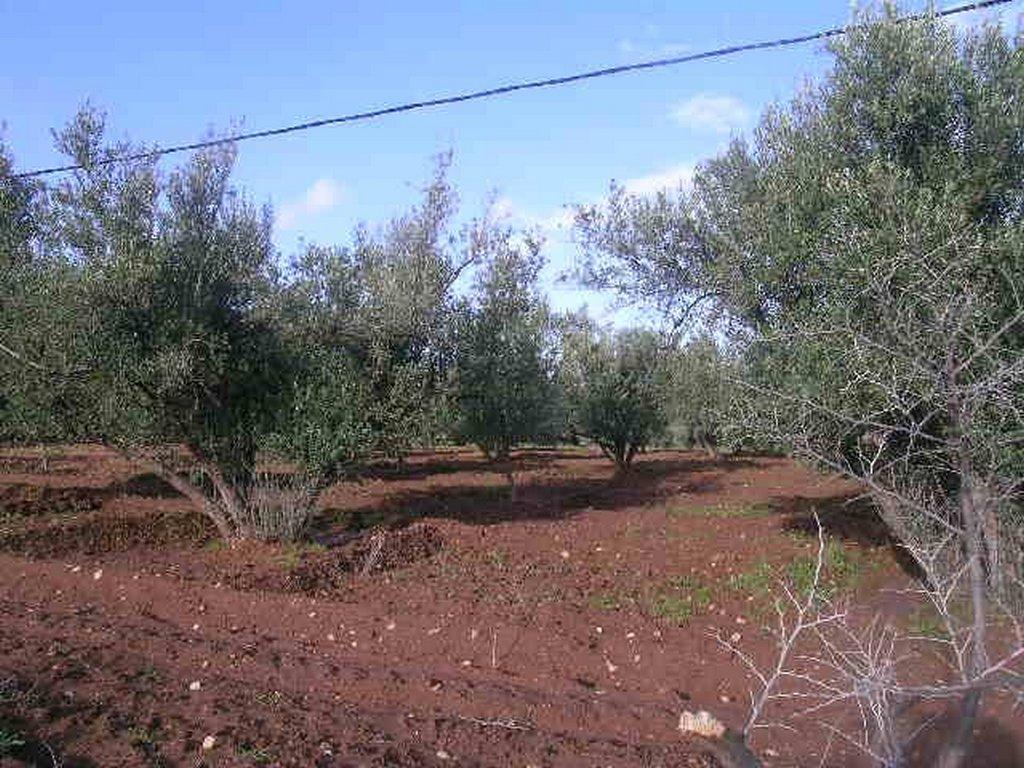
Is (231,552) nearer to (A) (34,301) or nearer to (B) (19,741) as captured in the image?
(A) (34,301)

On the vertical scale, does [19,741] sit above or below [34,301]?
below

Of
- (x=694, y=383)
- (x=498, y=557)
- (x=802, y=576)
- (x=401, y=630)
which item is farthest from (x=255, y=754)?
(x=694, y=383)

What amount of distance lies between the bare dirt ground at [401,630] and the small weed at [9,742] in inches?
0.8

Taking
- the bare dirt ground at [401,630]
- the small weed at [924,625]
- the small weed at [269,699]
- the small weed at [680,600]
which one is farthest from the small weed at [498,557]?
the small weed at [269,699]

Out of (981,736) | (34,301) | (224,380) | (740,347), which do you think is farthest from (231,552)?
(981,736)

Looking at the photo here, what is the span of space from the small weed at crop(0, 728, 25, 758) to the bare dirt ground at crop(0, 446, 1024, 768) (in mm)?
19

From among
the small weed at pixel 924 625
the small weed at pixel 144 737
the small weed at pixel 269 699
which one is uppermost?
the small weed at pixel 144 737

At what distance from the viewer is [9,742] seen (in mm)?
3873

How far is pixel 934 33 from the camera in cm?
883

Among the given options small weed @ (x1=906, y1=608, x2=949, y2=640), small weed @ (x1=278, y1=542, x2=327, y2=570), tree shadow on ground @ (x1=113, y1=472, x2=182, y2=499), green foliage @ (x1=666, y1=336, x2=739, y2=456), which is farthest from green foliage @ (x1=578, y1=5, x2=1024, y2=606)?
tree shadow on ground @ (x1=113, y1=472, x2=182, y2=499)

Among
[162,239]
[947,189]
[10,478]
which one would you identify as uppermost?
[162,239]

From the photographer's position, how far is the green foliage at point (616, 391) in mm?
22656

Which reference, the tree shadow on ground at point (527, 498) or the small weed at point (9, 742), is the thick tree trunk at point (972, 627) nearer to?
the small weed at point (9, 742)

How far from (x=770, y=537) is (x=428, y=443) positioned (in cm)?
477
